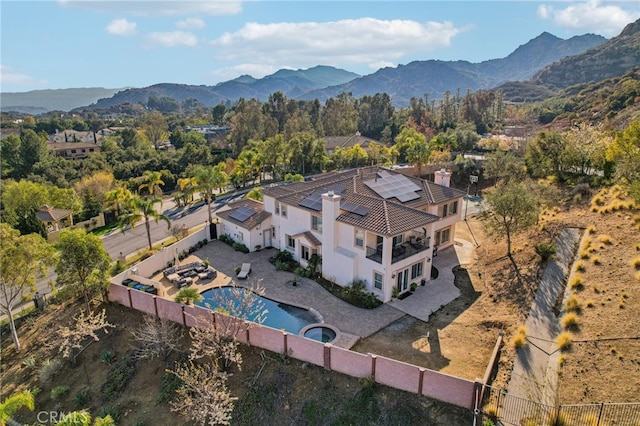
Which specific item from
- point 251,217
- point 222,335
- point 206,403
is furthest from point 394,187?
point 206,403

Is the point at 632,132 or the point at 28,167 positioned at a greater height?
the point at 632,132

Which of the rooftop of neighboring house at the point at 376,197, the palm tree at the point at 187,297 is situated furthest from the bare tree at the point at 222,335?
the rooftop of neighboring house at the point at 376,197

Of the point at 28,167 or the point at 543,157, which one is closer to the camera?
the point at 543,157

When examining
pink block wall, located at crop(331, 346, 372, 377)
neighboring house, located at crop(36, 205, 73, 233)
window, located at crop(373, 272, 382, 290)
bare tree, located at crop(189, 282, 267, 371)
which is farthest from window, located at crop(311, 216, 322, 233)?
neighboring house, located at crop(36, 205, 73, 233)

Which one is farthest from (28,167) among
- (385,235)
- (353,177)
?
(385,235)

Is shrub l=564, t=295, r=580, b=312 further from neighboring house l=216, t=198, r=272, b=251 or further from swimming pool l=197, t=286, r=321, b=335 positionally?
neighboring house l=216, t=198, r=272, b=251

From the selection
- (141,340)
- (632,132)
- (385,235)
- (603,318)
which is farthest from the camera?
(632,132)

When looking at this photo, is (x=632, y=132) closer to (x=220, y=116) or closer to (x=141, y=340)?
(x=141, y=340)

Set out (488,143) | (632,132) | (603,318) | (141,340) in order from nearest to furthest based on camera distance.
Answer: (603,318), (141,340), (632,132), (488,143)
